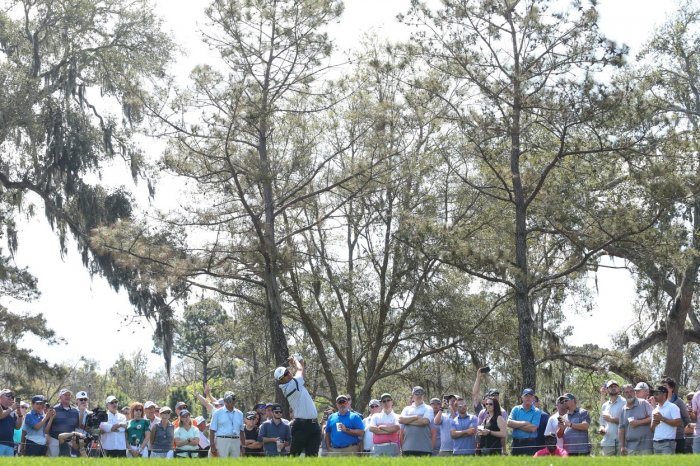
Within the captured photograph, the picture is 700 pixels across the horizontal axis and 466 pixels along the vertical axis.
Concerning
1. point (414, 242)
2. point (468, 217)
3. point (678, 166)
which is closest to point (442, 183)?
point (468, 217)

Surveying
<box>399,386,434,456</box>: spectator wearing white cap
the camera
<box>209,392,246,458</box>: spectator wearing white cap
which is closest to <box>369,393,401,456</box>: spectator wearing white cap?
<box>399,386,434,456</box>: spectator wearing white cap

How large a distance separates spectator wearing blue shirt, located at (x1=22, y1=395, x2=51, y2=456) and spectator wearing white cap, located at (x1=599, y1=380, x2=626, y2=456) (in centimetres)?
897

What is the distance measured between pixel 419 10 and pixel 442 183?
9.47 m

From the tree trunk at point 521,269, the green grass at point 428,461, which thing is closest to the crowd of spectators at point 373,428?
the green grass at point 428,461

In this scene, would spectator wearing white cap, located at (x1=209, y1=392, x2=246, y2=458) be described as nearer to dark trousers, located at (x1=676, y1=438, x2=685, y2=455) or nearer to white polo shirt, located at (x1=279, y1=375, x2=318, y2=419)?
white polo shirt, located at (x1=279, y1=375, x2=318, y2=419)

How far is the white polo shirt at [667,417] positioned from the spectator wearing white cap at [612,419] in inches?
38.6

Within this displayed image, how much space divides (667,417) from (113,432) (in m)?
8.95

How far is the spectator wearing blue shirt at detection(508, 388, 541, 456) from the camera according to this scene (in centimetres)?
1720

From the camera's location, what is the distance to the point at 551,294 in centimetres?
3828

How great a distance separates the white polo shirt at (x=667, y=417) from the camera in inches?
624

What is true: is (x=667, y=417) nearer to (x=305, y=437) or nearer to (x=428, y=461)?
(x=428, y=461)

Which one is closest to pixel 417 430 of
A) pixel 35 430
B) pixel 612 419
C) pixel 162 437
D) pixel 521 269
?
pixel 612 419

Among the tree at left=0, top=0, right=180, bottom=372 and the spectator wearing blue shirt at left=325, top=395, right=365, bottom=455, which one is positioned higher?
the tree at left=0, top=0, right=180, bottom=372

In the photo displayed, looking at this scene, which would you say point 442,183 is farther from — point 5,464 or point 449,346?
point 5,464
